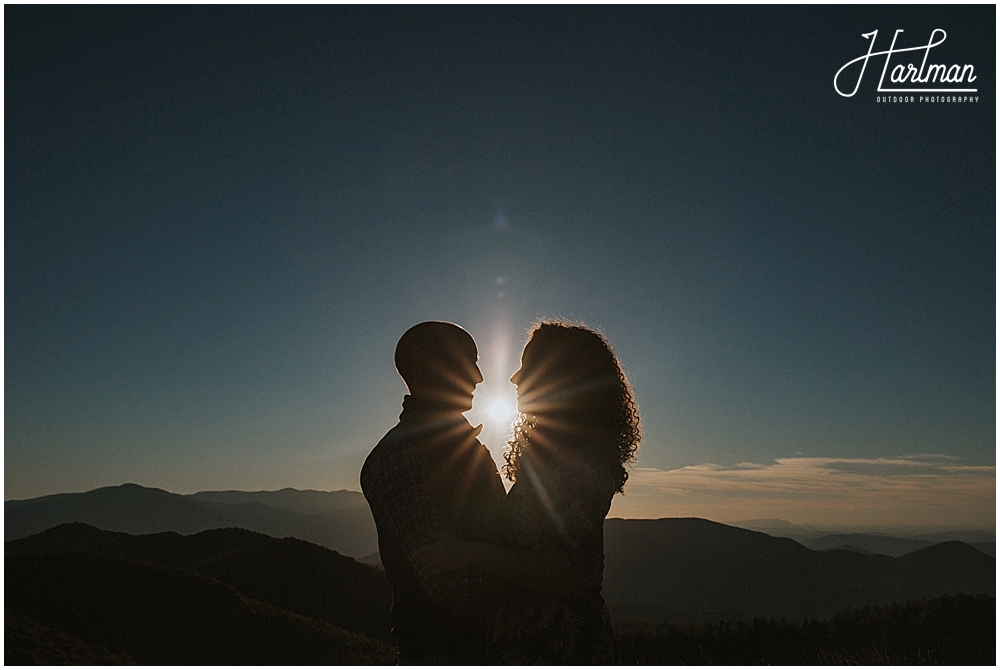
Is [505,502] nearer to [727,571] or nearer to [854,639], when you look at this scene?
[854,639]

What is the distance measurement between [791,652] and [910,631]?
123 cm

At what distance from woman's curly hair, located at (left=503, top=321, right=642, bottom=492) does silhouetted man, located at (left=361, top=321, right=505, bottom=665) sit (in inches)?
13.7

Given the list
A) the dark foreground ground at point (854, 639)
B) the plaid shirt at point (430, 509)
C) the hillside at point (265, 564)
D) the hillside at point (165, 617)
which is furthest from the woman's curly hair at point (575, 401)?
the hillside at point (265, 564)

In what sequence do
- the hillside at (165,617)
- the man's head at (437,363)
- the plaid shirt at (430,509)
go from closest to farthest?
the plaid shirt at (430,509) < the man's head at (437,363) < the hillside at (165,617)

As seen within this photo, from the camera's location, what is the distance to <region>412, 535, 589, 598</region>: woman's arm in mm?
3207

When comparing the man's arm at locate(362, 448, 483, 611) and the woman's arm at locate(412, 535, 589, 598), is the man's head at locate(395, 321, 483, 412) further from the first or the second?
the woman's arm at locate(412, 535, 589, 598)

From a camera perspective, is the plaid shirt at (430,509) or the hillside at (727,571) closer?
the plaid shirt at (430,509)

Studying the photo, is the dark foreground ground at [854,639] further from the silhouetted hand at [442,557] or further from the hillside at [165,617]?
the hillside at [165,617]

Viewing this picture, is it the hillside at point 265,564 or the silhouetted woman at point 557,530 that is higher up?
the silhouetted woman at point 557,530

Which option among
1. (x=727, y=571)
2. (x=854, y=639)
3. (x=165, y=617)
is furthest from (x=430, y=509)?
(x=727, y=571)

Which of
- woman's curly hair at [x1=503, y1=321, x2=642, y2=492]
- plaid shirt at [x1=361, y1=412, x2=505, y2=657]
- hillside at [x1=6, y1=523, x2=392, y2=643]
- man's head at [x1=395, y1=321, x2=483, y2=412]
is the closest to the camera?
plaid shirt at [x1=361, y1=412, x2=505, y2=657]

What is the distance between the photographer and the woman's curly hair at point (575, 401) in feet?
11.9

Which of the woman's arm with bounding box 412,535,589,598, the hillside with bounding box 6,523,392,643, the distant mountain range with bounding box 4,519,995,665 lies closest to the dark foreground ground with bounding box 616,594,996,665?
the distant mountain range with bounding box 4,519,995,665

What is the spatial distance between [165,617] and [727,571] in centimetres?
2295
